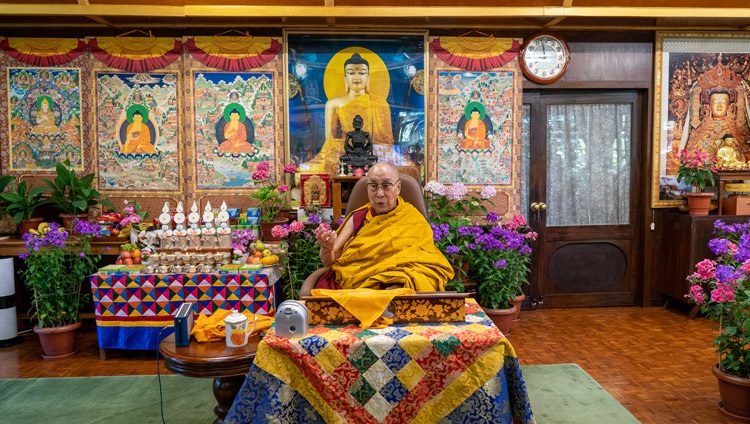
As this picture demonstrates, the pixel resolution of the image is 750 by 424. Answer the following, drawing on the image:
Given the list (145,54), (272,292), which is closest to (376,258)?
(272,292)

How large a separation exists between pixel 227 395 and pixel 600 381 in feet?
8.55

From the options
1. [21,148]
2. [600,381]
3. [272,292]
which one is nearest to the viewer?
[600,381]

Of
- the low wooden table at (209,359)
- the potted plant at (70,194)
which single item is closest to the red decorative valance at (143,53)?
the potted plant at (70,194)

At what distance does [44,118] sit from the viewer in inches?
226

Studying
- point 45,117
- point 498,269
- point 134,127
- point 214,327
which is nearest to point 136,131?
point 134,127

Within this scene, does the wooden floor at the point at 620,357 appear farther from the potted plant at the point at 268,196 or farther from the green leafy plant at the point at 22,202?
the potted plant at the point at 268,196

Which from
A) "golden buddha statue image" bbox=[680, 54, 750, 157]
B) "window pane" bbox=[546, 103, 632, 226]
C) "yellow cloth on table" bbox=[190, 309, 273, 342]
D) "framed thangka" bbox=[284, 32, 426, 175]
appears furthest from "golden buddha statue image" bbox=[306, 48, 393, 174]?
"golden buddha statue image" bbox=[680, 54, 750, 157]

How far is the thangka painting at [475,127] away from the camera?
594 centimetres

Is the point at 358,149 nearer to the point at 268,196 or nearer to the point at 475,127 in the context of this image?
the point at 268,196

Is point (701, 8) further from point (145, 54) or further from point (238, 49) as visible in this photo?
point (145, 54)

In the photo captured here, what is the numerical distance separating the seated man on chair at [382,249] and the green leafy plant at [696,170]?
141 inches

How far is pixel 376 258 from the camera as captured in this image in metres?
3.40

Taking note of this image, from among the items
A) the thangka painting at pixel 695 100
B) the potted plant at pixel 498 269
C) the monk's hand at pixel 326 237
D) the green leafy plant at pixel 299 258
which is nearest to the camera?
the monk's hand at pixel 326 237

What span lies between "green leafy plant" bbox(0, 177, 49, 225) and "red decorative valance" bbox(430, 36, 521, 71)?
4.03 meters
